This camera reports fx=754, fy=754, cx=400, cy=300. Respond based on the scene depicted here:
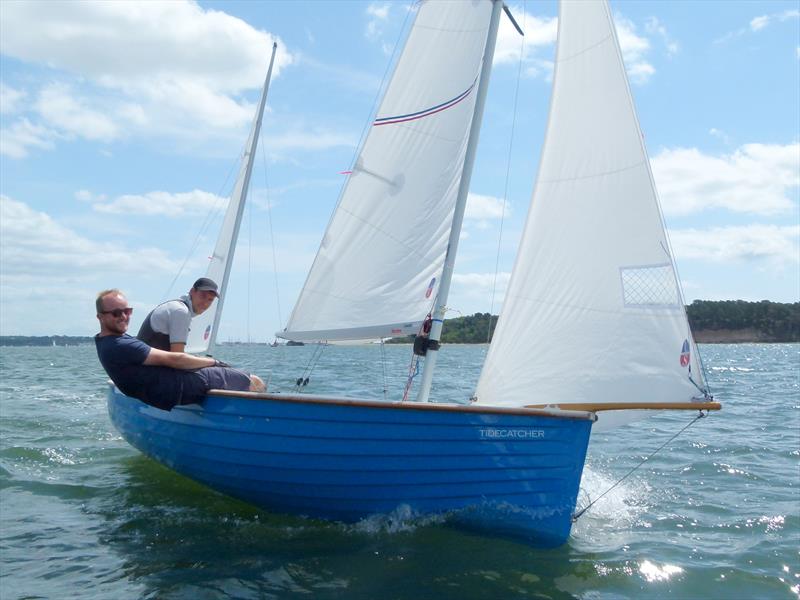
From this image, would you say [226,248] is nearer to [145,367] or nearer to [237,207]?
[237,207]

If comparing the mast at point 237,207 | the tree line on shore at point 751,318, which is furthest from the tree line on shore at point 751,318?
the mast at point 237,207

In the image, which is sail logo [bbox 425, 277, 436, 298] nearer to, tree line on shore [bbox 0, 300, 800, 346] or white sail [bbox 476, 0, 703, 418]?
white sail [bbox 476, 0, 703, 418]

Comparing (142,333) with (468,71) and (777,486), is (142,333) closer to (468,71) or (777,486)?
(468,71)

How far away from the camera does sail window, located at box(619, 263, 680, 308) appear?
5395 millimetres

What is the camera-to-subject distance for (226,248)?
11.7 m

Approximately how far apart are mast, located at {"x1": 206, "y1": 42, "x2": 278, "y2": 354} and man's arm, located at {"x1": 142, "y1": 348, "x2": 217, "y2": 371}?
17.3 feet

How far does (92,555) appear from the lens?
5.39 metres

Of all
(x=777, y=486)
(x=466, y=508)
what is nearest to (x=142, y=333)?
(x=466, y=508)

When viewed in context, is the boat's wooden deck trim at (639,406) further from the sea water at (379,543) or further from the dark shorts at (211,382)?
the dark shorts at (211,382)

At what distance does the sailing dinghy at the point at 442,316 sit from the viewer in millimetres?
5273

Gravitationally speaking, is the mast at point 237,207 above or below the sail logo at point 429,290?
above

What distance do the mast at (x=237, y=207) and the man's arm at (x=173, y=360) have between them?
5266 millimetres

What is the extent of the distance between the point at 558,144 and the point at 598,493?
3492 mm

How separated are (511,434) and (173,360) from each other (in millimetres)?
2557
